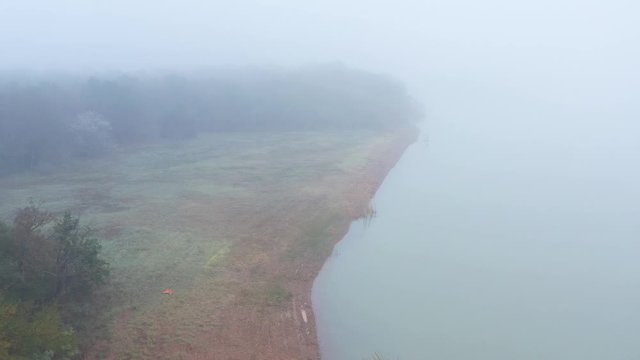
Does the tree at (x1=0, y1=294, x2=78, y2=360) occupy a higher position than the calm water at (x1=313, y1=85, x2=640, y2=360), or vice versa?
the tree at (x1=0, y1=294, x2=78, y2=360)

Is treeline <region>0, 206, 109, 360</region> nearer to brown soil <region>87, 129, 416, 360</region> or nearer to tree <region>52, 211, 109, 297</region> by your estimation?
tree <region>52, 211, 109, 297</region>

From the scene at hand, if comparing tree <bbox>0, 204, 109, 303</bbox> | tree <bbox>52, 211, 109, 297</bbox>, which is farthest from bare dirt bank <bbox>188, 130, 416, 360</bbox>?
tree <bbox>0, 204, 109, 303</bbox>

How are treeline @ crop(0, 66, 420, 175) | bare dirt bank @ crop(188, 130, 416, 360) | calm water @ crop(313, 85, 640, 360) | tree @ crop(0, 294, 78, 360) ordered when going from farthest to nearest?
treeline @ crop(0, 66, 420, 175) → calm water @ crop(313, 85, 640, 360) → bare dirt bank @ crop(188, 130, 416, 360) → tree @ crop(0, 294, 78, 360)

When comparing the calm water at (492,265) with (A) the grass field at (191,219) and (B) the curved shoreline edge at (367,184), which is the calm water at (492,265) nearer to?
(B) the curved shoreline edge at (367,184)

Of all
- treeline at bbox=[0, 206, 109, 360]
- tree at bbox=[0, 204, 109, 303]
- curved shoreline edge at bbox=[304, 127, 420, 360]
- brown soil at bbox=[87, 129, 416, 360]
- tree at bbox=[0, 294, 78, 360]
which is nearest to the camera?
tree at bbox=[0, 294, 78, 360]

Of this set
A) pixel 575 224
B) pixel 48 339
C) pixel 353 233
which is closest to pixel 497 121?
pixel 575 224

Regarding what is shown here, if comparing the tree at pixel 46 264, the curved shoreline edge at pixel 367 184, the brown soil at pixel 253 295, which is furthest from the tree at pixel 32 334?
the curved shoreline edge at pixel 367 184

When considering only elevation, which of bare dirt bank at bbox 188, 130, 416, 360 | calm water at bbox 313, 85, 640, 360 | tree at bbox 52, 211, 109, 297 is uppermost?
tree at bbox 52, 211, 109, 297
